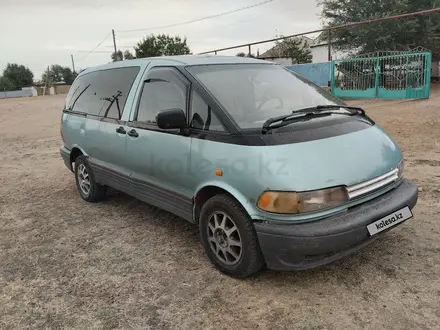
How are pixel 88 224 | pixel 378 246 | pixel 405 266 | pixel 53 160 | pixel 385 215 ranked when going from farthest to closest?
pixel 53 160 → pixel 88 224 → pixel 378 246 → pixel 405 266 → pixel 385 215

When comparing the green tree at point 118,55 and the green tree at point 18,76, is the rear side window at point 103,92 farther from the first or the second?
the green tree at point 18,76

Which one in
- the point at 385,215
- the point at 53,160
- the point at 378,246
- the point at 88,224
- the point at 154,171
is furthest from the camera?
the point at 53,160

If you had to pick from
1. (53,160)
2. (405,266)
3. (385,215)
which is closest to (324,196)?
(385,215)

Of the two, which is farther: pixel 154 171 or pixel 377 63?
pixel 377 63

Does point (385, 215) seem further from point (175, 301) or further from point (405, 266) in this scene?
point (175, 301)

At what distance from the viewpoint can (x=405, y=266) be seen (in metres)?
3.25

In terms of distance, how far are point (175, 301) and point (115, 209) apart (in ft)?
7.78

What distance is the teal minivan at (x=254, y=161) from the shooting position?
2.82 metres

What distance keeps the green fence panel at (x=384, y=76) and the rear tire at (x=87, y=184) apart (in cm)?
1263

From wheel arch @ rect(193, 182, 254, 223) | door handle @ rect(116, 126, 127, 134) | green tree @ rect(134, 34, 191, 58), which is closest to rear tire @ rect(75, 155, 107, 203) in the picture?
door handle @ rect(116, 126, 127, 134)

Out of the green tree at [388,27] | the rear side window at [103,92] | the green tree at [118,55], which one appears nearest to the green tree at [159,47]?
the green tree at [118,55]

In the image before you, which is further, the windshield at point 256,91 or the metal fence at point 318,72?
the metal fence at point 318,72

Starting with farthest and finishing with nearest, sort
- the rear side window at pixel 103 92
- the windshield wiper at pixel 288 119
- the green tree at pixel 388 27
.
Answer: the green tree at pixel 388 27 < the rear side window at pixel 103 92 < the windshield wiper at pixel 288 119

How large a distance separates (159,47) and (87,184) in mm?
42348
